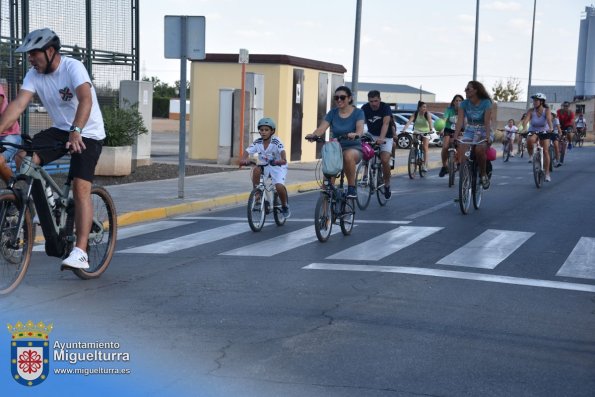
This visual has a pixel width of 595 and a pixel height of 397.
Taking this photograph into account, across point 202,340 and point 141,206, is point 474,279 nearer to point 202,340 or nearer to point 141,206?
point 202,340

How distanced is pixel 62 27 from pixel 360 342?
13685 millimetres

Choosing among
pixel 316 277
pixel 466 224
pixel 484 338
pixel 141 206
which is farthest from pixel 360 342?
pixel 141 206

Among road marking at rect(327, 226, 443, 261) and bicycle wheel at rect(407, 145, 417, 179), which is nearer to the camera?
road marking at rect(327, 226, 443, 261)

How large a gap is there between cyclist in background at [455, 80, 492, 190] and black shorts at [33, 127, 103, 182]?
754 cm

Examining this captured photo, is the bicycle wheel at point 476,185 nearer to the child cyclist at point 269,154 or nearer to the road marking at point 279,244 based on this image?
the road marking at point 279,244

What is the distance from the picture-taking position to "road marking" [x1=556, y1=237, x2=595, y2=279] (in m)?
9.25

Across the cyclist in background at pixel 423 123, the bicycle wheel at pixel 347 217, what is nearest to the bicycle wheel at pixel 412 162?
the cyclist in background at pixel 423 123

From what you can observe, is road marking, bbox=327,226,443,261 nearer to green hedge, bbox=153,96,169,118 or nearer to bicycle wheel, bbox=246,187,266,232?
bicycle wheel, bbox=246,187,266,232

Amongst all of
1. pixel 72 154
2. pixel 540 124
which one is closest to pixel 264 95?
pixel 540 124

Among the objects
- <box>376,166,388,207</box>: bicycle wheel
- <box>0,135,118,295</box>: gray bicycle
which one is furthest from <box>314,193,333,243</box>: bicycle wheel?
<box>376,166,388,207</box>: bicycle wheel

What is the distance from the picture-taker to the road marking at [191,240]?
33.7 ft

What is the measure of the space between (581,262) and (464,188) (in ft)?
14.1

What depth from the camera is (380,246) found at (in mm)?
10703

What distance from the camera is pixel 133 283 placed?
8125 millimetres
